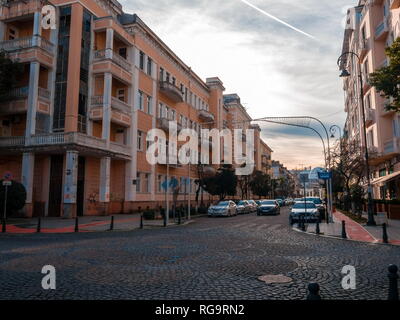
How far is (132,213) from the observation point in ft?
106

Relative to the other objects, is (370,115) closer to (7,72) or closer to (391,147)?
(391,147)

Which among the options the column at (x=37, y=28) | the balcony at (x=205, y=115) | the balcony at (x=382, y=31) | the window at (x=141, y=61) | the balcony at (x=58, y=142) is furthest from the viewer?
the balcony at (x=205, y=115)

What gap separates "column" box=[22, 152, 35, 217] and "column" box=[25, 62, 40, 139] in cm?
168

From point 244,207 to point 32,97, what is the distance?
24893 mm

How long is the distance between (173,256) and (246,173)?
5067 cm

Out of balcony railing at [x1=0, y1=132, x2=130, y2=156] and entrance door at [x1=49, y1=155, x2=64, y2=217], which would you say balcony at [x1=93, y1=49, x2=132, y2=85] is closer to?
balcony railing at [x1=0, y1=132, x2=130, y2=156]

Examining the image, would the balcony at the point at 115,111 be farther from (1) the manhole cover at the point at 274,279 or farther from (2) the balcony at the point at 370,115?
(1) the manhole cover at the point at 274,279

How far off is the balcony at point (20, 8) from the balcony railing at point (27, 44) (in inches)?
90.1

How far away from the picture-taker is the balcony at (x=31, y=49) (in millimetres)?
26969

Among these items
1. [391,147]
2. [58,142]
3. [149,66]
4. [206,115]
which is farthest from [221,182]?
[58,142]

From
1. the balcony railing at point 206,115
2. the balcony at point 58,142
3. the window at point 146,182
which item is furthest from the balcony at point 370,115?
the balcony at point 58,142

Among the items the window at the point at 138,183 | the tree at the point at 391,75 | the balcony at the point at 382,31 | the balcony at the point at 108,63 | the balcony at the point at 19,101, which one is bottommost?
the window at the point at 138,183

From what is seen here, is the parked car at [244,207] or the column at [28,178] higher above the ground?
the column at [28,178]
